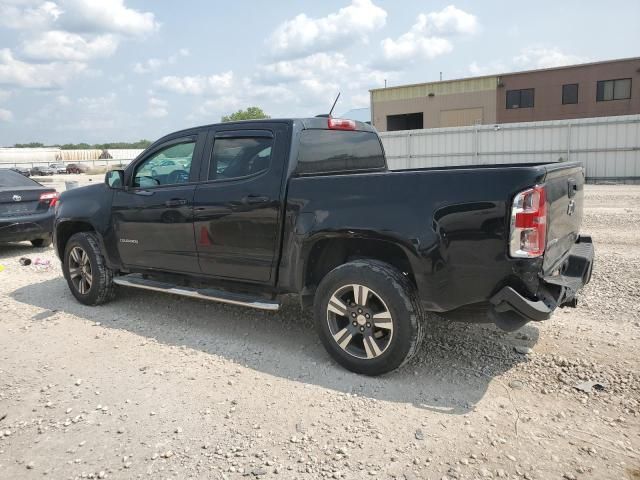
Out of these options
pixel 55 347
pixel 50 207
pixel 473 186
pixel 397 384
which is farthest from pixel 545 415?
pixel 50 207

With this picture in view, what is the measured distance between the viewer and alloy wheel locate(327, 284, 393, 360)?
12.6 feet

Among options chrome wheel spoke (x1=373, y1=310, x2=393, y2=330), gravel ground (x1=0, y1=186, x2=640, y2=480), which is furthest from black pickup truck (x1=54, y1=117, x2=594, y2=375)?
gravel ground (x1=0, y1=186, x2=640, y2=480)

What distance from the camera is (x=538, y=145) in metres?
22.2

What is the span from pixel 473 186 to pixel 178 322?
337cm

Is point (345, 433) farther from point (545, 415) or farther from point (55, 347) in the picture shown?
point (55, 347)

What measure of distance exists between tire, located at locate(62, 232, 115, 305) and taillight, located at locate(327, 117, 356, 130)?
2.96 metres

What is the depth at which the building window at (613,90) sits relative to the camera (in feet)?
119

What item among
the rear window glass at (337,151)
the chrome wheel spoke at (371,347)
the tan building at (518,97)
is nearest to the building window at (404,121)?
the tan building at (518,97)

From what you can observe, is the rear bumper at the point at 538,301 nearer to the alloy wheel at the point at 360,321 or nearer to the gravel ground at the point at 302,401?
the gravel ground at the point at 302,401

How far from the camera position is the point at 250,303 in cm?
451

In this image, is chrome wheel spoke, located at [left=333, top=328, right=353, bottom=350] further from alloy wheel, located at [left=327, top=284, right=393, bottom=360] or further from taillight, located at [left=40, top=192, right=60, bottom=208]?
taillight, located at [left=40, top=192, right=60, bottom=208]

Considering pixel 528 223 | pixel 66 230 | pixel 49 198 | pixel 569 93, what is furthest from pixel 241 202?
pixel 569 93

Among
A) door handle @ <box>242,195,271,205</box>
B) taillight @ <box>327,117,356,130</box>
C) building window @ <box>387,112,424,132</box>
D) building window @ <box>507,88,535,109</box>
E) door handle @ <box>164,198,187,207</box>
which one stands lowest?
door handle @ <box>164,198,187,207</box>

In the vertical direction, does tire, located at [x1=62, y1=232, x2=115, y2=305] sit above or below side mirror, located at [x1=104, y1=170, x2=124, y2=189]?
below
